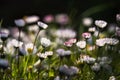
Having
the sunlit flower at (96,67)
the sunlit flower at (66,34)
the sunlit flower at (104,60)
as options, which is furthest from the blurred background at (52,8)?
the sunlit flower at (96,67)

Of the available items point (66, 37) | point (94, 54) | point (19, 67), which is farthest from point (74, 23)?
point (19, 67)

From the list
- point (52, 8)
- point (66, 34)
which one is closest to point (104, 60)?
point (66, 34)

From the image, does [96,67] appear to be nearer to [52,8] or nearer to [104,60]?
[104,60]

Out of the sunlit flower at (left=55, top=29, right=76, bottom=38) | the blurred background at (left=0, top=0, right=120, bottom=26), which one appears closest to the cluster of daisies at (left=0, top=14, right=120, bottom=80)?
the sunlit flower at (left=55, top=29, right=76, bottom=38)

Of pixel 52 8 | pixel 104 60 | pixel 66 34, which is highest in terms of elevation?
pixel 104 60

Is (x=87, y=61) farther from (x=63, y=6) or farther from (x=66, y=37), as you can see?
(x=63, y=6)

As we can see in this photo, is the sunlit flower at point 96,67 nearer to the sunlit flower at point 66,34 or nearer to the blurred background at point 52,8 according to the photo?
the sunlit flower at point 66,34

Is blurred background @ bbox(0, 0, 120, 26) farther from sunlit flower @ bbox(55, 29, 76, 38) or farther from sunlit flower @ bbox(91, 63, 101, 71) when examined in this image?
sunlit flower @ bbox(91, 63, 101, 71)

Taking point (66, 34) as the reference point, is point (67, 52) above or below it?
above

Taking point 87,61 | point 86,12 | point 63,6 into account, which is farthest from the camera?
point 63,6
